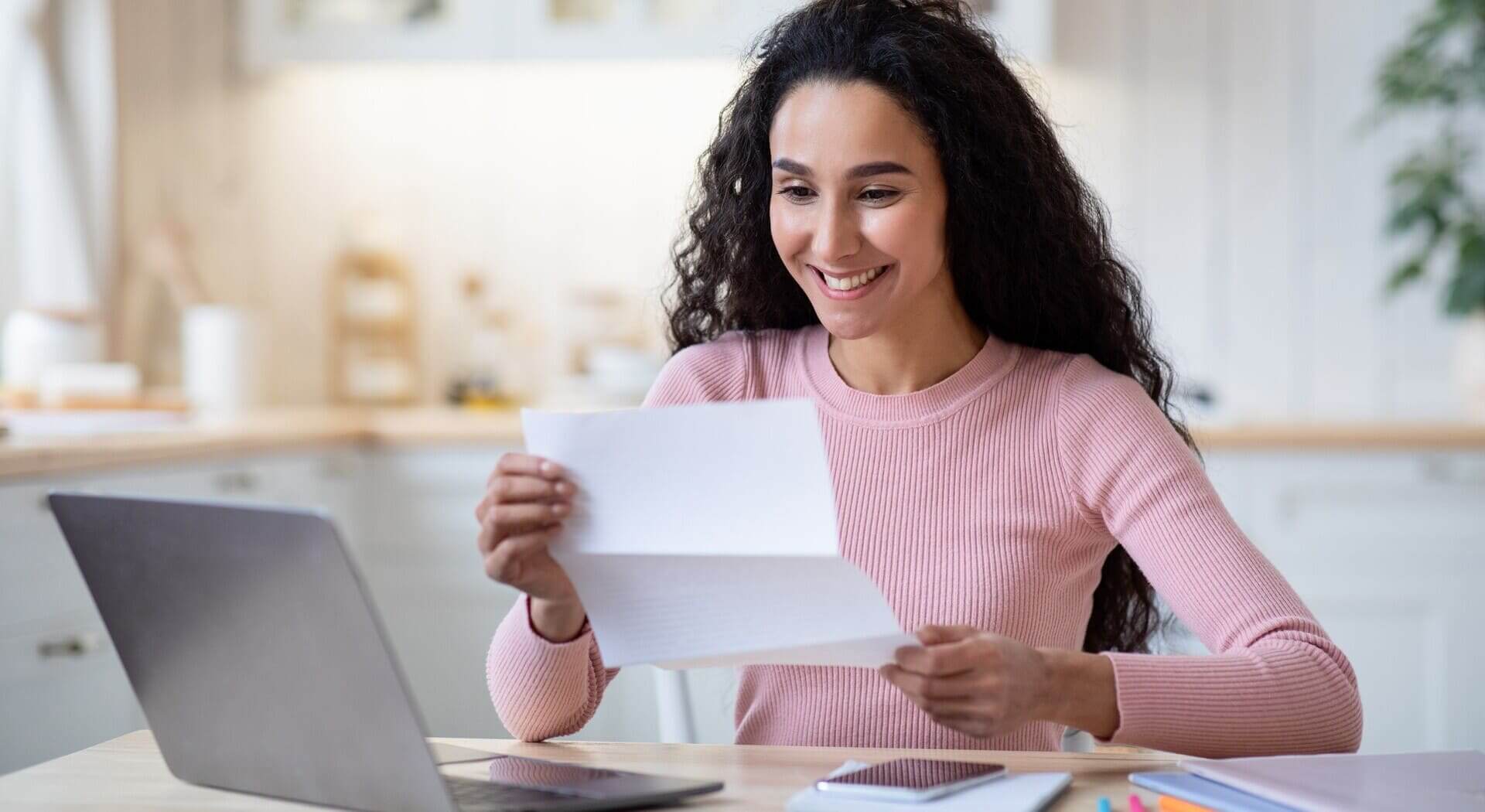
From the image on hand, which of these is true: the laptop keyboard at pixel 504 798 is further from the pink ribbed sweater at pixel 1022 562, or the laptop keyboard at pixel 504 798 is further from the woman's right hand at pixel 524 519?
the pink ribbed sweater at pixel 1022 562

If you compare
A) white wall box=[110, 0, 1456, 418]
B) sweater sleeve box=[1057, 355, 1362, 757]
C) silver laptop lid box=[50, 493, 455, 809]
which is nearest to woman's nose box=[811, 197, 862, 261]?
sweater sleeve box=[1057, 355, 1362, 757]

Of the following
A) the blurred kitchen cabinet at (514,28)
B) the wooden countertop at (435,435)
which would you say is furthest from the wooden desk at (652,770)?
the blurred kitchen cabinet at (514,28)

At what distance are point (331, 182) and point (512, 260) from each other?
457 millimetres

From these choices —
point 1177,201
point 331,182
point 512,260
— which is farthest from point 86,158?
point 1177,201

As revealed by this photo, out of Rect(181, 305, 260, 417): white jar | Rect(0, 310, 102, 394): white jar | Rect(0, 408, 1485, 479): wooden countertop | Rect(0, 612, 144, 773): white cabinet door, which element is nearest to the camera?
Rect(0, 612, 144, 773): white cabinet door

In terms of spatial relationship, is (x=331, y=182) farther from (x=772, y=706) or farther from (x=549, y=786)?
(x=549, y=786)

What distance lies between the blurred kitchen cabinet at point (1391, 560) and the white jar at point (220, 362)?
1.94 m

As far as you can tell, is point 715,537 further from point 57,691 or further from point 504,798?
point 57,691

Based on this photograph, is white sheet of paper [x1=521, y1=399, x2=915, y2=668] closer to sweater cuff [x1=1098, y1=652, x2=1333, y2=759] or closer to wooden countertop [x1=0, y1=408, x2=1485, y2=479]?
sweater cuff [x1=1098, y1=652, x2=1333, y2=759]

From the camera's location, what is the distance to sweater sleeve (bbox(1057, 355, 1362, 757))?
115cm

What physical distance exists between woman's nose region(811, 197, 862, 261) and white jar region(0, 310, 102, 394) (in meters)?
1.91

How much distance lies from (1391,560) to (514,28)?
80.6 inches

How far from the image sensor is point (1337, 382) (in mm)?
3330

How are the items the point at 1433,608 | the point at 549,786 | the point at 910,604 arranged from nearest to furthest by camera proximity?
the point at 549,786 → the point at 910,604 → the point at 1433,608
